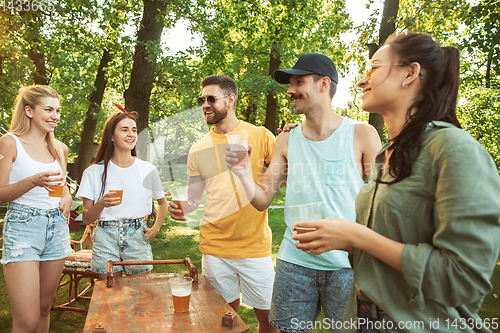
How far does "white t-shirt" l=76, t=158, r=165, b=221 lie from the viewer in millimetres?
3363

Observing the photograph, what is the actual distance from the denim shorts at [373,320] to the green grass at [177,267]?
9.41 ft

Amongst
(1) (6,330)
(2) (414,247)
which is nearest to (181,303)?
(2) (414,247)

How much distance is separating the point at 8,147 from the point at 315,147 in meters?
2.72

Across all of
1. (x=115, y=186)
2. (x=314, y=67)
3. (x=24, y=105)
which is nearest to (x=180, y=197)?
(x=115, y=186)

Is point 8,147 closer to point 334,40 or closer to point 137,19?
point 137,19

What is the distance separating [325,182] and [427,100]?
117 cm

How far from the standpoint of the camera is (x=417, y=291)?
117cm

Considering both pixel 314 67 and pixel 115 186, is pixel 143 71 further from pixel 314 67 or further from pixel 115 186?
pixel 314 67

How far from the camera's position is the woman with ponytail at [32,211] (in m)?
2.88

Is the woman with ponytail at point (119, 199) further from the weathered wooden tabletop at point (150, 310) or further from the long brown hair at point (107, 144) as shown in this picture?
the weathered wooden tabletop at point (150, 310)

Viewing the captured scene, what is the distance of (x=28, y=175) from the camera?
123 inches

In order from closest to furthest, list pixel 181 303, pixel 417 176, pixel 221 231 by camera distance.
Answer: pixel 417 176, pixel 181 303, pixel 221 231

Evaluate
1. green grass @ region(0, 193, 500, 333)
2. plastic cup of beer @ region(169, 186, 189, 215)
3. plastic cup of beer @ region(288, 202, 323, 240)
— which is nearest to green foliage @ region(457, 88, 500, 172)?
green grass @ region(0, 193, 500, 333)

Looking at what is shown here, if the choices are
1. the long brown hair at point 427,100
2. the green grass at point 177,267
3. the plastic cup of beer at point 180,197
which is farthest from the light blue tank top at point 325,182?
the green grass at point 177,267
